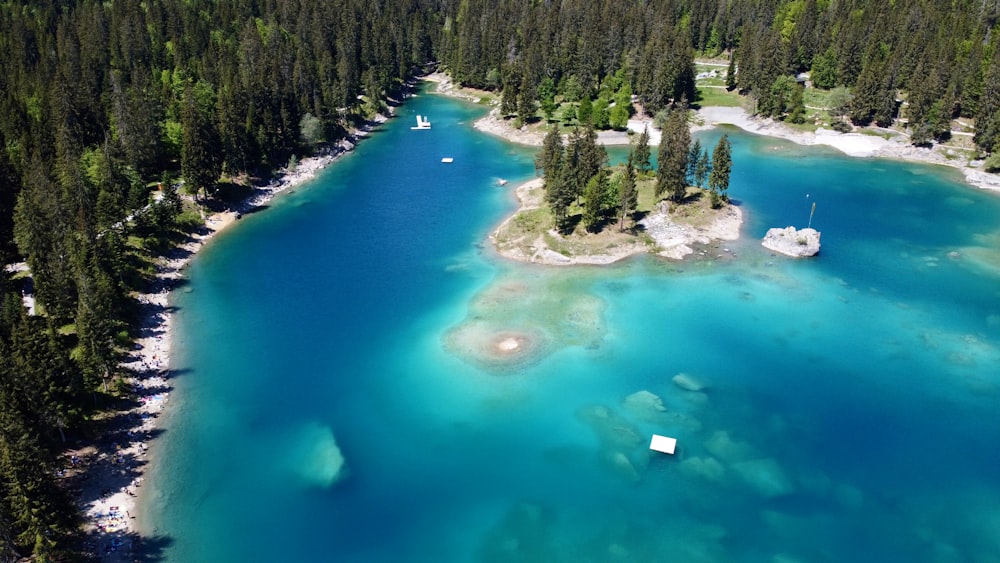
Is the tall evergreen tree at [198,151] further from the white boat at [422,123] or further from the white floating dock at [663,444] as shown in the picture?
the white floating dock at [663,444]

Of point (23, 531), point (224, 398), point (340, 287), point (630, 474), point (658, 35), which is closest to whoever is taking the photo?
point (23, 531)

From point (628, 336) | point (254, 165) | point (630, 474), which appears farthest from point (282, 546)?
point (254, 165)

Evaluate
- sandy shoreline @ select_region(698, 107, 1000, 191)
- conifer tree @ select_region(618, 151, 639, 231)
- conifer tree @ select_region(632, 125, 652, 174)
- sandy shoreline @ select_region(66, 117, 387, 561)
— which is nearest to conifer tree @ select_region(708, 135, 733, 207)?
conifer tree @ select_region(632, 125, 652, 174)

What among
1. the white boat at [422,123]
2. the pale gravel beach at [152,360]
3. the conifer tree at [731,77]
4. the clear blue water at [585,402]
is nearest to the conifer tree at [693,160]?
the pale gravel beach at [152,360]

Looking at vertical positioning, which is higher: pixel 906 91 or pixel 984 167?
pixel 906 91

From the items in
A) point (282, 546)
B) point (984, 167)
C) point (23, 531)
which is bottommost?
point (282, 546)

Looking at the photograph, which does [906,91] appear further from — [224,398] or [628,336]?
[224,398]

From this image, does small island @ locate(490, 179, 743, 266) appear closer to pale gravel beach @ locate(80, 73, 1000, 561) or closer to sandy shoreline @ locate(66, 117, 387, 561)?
pale gravel beach @ locate(80, 73, 1000, 561)
